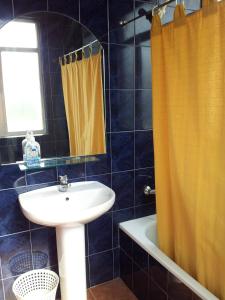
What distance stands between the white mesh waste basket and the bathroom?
2.8 inches

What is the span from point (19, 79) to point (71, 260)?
3.90 feet

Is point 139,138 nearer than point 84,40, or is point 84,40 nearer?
point 84,40

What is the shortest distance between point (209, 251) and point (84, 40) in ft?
4.97

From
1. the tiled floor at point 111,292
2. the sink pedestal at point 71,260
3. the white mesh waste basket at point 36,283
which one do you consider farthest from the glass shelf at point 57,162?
the tiled floor at point 111,292

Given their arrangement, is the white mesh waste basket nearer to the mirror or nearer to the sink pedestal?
the sink pedestal

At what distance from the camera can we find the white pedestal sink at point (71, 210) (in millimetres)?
1599

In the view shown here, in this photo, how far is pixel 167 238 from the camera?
1691 millimetres

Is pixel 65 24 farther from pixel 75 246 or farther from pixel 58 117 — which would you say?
pixel 75 246

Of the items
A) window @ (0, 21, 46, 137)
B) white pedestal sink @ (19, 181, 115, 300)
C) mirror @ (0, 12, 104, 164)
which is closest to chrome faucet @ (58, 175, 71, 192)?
white pedestal sink @ (19, 181, 115, 300)

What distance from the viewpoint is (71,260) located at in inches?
65.4

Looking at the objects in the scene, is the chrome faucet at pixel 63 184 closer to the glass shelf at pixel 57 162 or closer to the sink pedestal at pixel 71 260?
the glass shelf at pixel 57 162

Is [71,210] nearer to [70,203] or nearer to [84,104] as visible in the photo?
[70,203]

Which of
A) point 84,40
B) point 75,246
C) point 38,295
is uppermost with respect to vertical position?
point 84,40

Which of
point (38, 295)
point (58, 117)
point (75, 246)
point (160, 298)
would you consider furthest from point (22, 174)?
point (160, 298)
